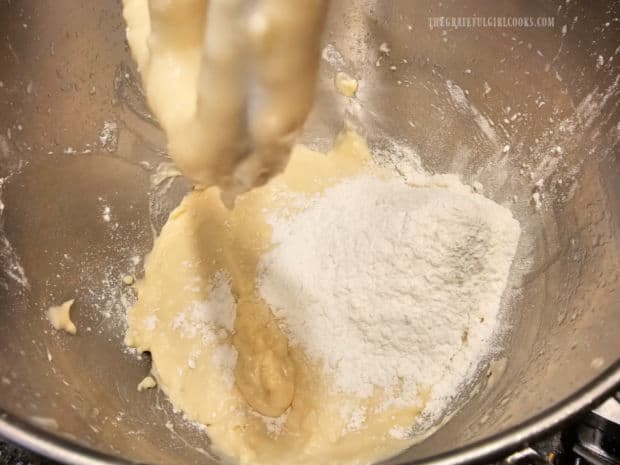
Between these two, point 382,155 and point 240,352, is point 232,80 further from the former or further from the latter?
point 382,155

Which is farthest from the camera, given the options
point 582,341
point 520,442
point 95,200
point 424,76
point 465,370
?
point 424,76

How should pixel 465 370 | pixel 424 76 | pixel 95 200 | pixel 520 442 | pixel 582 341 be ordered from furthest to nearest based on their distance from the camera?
pixel 424 76 < pixel 95 200 < pixel 465 370 < pixel 582 341 < pixel 520 442

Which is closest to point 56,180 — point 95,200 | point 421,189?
point 95,200

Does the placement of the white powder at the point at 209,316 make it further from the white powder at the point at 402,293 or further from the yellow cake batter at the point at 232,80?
the yellow cake batter at the point at 232,80

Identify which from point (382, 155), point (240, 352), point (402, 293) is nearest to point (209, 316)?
point (240, 352)

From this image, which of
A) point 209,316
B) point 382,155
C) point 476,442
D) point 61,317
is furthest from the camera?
point 382,155

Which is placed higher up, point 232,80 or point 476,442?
point 232,80

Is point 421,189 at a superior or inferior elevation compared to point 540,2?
inferior

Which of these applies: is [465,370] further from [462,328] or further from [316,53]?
[316,53]
